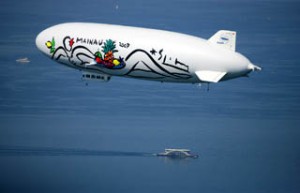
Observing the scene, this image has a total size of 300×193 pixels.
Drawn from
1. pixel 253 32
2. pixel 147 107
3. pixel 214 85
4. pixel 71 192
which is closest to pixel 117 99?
pixel 147 107

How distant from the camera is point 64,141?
112062 millimetres

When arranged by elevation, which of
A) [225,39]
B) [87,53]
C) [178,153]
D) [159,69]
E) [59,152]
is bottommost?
[59,152]

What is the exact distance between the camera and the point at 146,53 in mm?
92250

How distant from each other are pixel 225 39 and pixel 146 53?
21.2ft

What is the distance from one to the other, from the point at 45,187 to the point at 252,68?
21280mm

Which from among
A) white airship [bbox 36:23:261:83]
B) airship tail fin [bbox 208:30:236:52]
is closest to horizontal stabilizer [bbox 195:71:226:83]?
white airship [bbox 36:23:261:83]

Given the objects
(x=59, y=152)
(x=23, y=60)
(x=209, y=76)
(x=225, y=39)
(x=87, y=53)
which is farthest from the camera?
(x=23, y=60)

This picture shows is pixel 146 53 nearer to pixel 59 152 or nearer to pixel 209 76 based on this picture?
pixel 209 76

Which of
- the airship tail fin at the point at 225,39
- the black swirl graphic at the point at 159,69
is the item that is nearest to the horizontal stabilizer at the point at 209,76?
the black swirl graphic at the point at 159,69

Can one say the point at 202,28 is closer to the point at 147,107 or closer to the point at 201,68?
the point at 147,107

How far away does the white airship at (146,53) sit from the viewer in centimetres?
8981

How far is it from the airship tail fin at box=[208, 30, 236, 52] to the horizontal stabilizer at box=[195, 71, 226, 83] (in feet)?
7.70

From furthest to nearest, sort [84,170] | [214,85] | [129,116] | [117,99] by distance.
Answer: [214,85], [117,99], [129,116], [84,170]

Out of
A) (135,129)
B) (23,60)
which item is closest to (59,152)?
(135,129)
